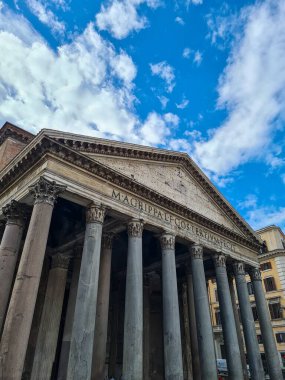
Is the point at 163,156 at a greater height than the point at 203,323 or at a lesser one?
greater

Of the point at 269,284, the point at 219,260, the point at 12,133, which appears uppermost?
the point at 12,133

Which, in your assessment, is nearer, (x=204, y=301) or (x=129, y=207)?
(x=129, y=207)

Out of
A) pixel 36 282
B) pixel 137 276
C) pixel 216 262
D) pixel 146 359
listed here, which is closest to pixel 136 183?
pixel 137 276

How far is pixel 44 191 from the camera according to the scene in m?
8.35

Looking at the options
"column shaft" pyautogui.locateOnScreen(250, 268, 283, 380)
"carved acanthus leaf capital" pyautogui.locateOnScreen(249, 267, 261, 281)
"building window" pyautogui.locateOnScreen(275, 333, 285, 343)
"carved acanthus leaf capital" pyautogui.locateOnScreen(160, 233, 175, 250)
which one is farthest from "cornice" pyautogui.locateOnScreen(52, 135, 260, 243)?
"building window" pyautogui.locateOnScreen(275, 333, 285, 343)

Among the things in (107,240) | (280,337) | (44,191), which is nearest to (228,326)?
(107,240)

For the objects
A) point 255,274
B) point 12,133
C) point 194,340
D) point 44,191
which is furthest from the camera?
point 255,274

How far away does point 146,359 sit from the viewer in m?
14.2

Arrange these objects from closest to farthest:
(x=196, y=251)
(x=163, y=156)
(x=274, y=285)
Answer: (x=196, y=251)
(x=163, y=156)
(x=274, y=285)

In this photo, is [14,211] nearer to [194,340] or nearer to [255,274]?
[194,340]

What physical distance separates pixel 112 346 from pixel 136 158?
10.2 metres

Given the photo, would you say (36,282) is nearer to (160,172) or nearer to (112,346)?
(160,172)

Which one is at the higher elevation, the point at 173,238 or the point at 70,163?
the point at 70,163

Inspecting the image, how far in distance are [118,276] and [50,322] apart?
5.64m
